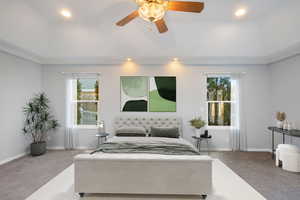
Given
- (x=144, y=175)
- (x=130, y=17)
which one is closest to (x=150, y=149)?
(x=144, y=175)

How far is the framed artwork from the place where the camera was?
5453 millimetres

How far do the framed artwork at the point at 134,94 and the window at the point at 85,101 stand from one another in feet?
3.01

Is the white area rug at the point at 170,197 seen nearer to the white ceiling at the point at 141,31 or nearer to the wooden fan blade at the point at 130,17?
the wooden fan blade at the point at 130,17

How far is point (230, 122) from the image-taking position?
5.51 metres

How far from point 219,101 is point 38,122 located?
219 inches

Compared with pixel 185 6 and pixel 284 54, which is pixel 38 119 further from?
pixel 284 54

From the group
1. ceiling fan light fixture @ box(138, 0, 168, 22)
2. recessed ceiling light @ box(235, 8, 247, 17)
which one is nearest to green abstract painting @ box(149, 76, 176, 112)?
recessed ceiling light @ box(235, 8, 247, 17)

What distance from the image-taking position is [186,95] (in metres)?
5.44

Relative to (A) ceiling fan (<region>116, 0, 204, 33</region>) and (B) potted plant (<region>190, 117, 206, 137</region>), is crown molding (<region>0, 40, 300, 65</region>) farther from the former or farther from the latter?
(A) ceiling fan (<region>116, 0, 204, 33</region>)

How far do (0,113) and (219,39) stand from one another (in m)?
5.77

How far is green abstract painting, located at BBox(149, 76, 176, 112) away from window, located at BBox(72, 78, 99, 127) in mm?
1807

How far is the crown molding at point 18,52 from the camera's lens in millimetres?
4024

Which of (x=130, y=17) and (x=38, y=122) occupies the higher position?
(x=130, y=17)

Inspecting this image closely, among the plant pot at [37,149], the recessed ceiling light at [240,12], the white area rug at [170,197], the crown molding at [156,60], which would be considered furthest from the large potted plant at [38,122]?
the recessed ceiling light at [240,12]
